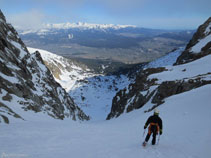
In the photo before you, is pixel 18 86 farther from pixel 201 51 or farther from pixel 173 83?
pixel 201 51

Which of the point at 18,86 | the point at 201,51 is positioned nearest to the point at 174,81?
the point at 201,51

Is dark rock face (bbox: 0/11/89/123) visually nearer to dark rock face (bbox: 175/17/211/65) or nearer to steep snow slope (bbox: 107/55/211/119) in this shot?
steep snow slope (bbox: 107/55/211/119)

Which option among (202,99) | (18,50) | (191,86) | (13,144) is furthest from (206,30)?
(13,144)

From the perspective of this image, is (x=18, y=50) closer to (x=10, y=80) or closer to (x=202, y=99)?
(x=10, y=80)

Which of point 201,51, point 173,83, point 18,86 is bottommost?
point 18,86

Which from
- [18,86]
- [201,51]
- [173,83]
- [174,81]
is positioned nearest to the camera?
[18,86]

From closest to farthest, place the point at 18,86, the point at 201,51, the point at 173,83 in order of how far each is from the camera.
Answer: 1. the point at 18,86
2. the point at 173,83
3. the point at 201,51

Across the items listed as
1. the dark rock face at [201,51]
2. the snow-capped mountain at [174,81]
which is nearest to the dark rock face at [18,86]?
the snow-capped mountain at [174,81]

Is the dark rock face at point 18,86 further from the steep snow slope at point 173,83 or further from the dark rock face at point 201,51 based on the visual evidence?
the dark rock face at point 201,51

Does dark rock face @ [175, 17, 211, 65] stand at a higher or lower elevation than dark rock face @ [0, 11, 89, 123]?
higher

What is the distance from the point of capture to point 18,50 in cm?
4259

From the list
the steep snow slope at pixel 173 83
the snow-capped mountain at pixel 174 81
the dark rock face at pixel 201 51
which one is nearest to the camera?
the steep snow slope at pixel 173 83

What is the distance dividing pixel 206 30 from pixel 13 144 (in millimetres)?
76249

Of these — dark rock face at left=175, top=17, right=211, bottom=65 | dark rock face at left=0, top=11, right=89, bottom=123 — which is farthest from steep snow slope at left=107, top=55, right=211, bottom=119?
dark rock face at left=0, top=11, right=89, bottom=123
